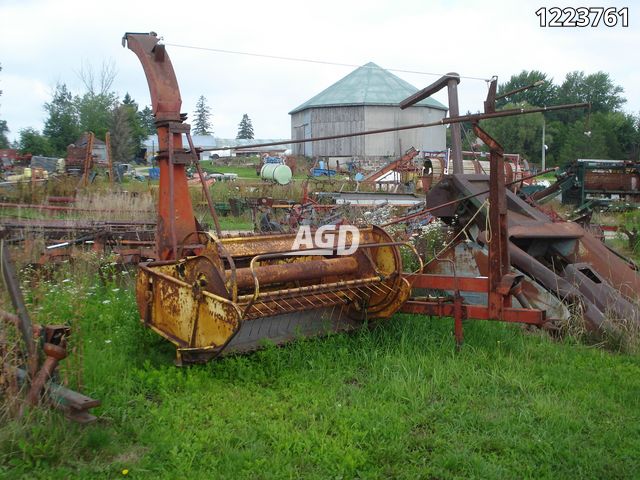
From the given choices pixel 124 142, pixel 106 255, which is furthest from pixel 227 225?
pixel 124 142

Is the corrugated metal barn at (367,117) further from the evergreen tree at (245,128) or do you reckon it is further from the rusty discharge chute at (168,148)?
the evergreen tree at (245,128)

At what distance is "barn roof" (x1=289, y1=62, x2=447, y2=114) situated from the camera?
46.1m

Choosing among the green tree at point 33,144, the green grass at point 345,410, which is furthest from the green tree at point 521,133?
the green grass at point 345,410

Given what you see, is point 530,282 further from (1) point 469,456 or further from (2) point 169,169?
(2) point 169,169

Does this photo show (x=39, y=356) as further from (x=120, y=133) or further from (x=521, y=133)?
(x=521, y=133)

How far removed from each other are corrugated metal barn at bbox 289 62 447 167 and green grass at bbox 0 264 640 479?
38214 millimetres

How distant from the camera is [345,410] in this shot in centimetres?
439

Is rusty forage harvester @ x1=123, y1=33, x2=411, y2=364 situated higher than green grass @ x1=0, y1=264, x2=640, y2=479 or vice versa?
rusty forage harvester @ x1=123, y1=33, x2=411, y2=364

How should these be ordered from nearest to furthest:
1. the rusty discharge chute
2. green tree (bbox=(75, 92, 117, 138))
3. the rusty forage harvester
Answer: the rusty forage harvester → the rusty discharge chute → green tree (bbox=(75, 92, 117, 138))

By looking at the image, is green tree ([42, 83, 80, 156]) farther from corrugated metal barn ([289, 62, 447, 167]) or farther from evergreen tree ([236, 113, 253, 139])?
evergreen tree ([236, 113, 253, 139])

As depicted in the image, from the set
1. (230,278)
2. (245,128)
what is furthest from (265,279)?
(245,128)

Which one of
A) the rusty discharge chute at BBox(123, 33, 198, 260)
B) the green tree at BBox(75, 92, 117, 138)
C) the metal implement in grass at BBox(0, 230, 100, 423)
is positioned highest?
the green tree at BBox(75, 92, 117, 138)

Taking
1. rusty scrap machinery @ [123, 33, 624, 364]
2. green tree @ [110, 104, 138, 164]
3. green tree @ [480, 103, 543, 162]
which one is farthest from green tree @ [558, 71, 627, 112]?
rusty scrap machinery @ [123, 33, 624, 364]

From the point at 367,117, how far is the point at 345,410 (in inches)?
1669
